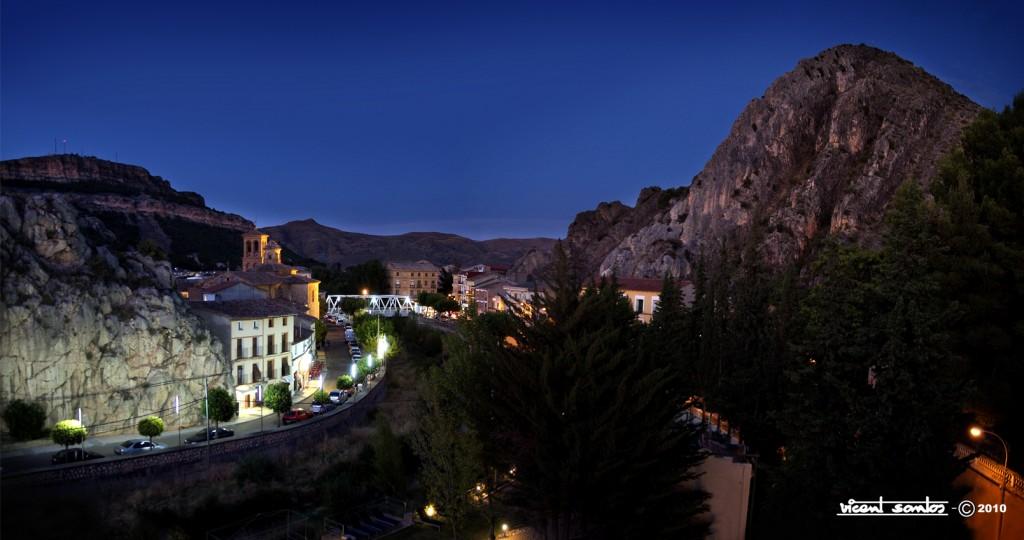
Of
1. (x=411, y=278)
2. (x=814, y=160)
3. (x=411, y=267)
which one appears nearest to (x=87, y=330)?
(x=411, y=278)

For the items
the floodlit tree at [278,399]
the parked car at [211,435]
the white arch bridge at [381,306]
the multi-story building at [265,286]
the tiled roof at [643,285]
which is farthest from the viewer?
the white arch bridge at [381,306]

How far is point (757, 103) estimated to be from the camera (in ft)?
296

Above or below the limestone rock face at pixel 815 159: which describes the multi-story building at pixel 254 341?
below

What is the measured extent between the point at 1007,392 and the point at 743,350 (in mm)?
9155

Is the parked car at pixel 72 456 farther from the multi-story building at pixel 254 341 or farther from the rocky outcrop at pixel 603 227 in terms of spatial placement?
the rocky outcrop at pixel 603 227

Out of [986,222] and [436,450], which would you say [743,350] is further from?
[436,450]

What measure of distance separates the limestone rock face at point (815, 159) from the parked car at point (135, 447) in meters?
56.1

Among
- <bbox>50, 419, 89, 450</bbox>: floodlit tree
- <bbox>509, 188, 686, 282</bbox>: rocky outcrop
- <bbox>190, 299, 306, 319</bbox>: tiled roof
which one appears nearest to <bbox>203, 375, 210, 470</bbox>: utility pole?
<bbox>190, 299, 306, 319</bbox>: tiled roof

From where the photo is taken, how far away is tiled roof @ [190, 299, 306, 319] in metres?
37.7

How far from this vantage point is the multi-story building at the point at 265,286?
46.2 metres

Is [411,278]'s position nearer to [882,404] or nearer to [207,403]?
[207,403]

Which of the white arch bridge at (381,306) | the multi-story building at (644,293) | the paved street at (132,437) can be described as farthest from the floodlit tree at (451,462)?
the white arch bridge at (381,306)

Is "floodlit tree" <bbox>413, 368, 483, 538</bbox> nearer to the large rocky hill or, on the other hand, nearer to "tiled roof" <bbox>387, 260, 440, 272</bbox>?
the large rocky hill

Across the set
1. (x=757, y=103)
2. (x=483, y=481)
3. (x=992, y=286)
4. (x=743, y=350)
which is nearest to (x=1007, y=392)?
(x=992, y=286)
